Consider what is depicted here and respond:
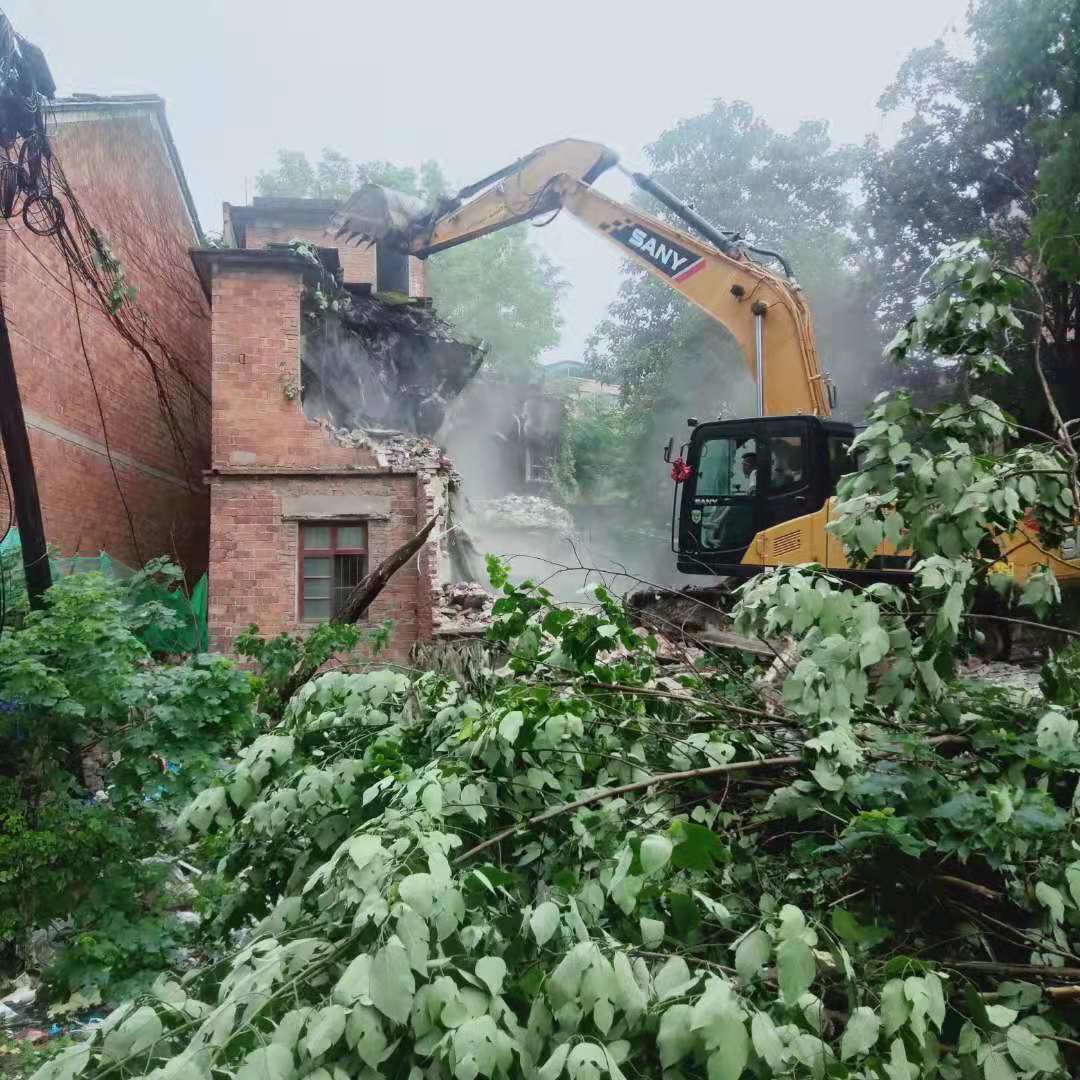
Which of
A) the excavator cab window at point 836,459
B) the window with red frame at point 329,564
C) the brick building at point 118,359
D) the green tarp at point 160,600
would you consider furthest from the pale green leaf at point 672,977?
the window with red frame at point 329,564

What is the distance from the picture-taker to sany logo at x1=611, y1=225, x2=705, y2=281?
11750 millimetres

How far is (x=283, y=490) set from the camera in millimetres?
13672

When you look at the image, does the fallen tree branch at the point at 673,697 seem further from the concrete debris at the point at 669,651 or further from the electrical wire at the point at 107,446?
the electrical wire at the point at 107,446

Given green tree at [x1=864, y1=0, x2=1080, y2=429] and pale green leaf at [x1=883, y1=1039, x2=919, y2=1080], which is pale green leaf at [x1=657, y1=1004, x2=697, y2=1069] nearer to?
pale green leaf at [x1=883, y1=1039, x2=919, y2=1080]

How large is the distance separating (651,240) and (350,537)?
5.82 meters

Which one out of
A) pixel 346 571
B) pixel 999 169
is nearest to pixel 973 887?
pixel 346 571

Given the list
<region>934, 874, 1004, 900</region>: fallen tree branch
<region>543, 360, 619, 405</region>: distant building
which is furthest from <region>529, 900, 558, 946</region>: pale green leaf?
<region>543, 360, 619, 405</region>: distant building

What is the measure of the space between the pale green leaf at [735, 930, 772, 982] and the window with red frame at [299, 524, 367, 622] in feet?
39.7

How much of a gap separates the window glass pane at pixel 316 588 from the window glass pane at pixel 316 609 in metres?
0.07

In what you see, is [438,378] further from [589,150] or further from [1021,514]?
[1021,514]

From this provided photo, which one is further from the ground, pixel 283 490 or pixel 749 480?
pixel 749 480

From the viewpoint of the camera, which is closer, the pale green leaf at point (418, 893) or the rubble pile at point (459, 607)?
the pale green leaf at point (418, 893)

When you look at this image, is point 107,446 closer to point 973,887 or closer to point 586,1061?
point 973,887

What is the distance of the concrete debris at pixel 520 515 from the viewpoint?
23391mm
